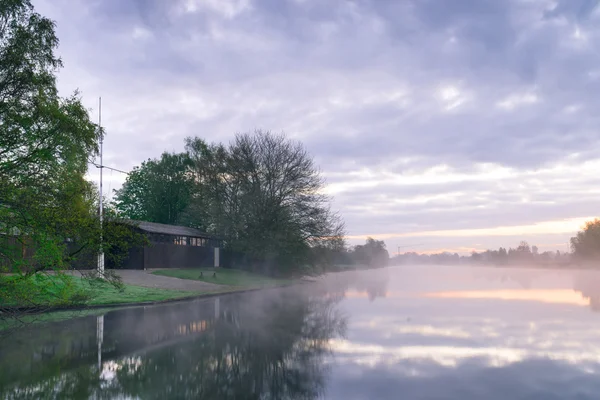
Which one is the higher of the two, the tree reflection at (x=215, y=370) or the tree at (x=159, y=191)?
the tree at (x=159, y=191)

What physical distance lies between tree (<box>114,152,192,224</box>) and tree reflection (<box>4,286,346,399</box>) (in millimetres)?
67304

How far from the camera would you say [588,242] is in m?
132

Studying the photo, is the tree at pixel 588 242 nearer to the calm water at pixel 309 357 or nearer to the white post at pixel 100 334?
the calm water at pixel 309 357

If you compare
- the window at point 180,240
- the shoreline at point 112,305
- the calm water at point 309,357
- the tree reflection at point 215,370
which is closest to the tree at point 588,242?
the window at point 180,240

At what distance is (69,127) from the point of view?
58.5ft

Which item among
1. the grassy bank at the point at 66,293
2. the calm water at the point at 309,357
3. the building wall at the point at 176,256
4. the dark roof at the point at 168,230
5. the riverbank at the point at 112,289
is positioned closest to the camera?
the calm water at the point at 309,357

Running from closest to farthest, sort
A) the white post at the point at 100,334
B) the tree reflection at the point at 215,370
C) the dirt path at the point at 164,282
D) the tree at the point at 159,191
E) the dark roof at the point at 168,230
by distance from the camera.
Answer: the tree reflection at the point at 215,370 < the white post at the point at 100,334 < the dirt path at the point at 164,282 < the dark roof at the point at 168,230 < the tree at the point at 159,191

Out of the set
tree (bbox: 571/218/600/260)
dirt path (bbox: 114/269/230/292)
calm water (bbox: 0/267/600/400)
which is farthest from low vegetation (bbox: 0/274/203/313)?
tree (bbox: 571/218/600/260)

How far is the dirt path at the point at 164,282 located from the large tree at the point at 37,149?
19212 millimetres

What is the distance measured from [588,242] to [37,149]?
478ft

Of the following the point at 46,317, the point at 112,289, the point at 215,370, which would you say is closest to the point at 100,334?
the point at 46,317

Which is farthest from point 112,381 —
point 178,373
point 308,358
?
point 308,358

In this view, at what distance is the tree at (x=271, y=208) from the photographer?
178 ft

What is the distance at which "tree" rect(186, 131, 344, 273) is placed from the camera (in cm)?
5422
